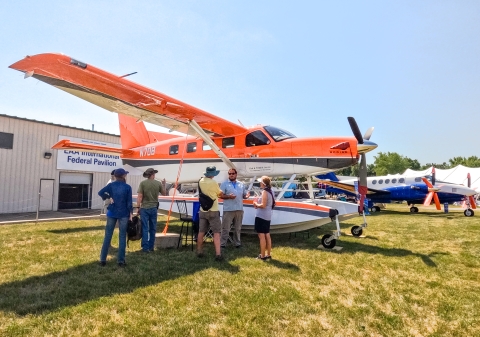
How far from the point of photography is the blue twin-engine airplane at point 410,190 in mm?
18719

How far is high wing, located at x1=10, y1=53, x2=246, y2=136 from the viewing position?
561cm

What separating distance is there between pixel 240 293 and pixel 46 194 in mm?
16677

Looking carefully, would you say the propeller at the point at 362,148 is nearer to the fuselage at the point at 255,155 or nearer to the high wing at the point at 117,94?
the fuselage at the point at 255,155

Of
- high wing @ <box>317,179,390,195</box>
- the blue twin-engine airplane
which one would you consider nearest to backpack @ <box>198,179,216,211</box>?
the blue twin-engine airplane

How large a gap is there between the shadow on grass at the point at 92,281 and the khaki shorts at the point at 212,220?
1.85 feet

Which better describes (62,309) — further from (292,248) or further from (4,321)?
(292,248)

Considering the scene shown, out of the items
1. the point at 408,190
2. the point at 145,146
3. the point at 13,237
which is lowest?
the point at 13,237

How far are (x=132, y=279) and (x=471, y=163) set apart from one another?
314 feet

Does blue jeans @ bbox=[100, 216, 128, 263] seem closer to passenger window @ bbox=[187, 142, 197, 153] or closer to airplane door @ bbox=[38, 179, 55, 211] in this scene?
passenger window @ bbox=[187, 142, 197, 153]

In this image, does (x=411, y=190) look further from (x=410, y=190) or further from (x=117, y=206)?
(x=117, y=206)

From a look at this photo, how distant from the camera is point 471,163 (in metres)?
77.2

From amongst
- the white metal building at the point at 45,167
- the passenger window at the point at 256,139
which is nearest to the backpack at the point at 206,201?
the passenger window at the point at 256,139

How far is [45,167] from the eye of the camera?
648 inches

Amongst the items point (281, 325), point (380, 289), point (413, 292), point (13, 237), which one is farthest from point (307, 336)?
point (13, 237)
